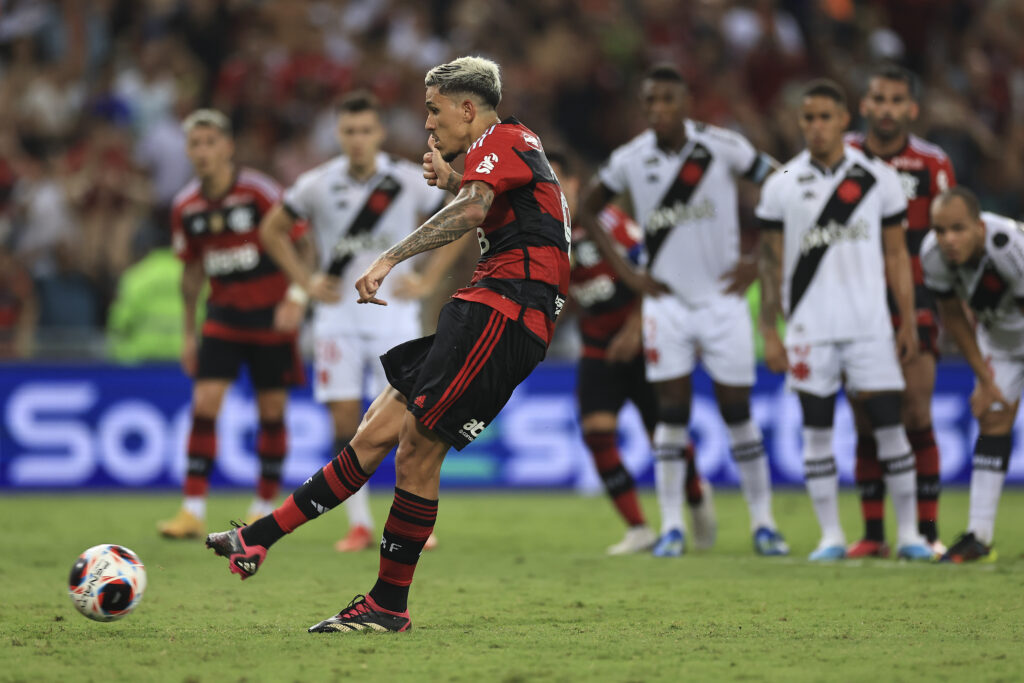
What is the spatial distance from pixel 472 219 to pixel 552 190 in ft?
1.71

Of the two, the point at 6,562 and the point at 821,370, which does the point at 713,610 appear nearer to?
the point at 821,370

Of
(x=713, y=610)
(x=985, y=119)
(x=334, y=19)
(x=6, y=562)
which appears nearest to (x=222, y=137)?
(x=6, y=562)

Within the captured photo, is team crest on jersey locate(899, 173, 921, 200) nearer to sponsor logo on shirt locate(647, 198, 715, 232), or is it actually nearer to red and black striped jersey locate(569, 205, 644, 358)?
sponsor logo on shirt locate(647, 198, 715, 232)

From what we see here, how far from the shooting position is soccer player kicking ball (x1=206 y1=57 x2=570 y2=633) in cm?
573

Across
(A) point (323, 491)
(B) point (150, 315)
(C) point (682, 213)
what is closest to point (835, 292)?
(C) point (682, 213)

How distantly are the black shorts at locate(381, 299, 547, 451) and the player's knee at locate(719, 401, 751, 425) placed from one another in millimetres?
3463

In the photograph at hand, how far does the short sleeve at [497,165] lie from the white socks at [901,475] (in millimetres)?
3659

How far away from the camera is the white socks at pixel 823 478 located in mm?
8531

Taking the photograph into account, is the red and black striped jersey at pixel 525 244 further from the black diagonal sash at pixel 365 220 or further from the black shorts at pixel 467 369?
the black diagonal sash at pixel 365 220

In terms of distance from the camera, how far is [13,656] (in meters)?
5.22

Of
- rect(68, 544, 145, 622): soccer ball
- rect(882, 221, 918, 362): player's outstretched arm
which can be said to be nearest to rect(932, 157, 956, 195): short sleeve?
rect(882, 221, 918, 362): player's outstretched arm

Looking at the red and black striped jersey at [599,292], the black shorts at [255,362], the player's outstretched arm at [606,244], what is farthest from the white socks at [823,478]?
the black shorts at [255,362]

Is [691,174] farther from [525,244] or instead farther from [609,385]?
[525,244]

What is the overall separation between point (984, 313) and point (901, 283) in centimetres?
59
